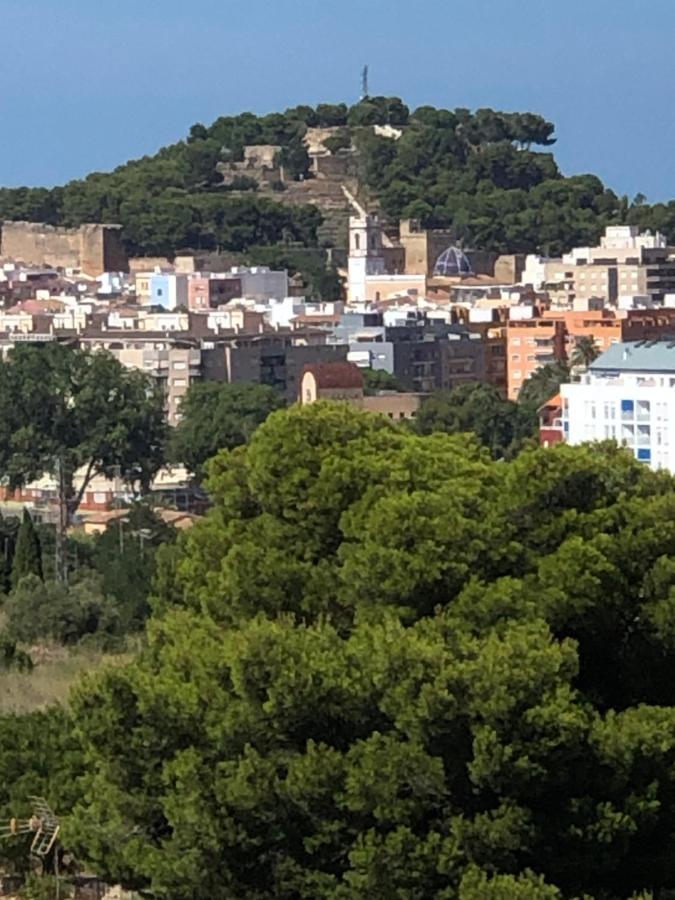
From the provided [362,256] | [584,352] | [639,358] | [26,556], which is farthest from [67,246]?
[26,556]

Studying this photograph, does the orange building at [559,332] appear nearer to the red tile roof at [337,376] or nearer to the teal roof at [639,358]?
the red tile roof at [337,376]

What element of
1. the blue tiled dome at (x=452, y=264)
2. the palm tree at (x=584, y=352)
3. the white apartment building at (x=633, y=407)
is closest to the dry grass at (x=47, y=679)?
the white apartment building at (x=633, y=407)

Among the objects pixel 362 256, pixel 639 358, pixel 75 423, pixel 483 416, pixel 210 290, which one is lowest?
pixel 483 416

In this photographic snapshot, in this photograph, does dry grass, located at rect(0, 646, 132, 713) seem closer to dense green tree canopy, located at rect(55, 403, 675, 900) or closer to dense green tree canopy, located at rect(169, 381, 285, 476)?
dense green tree canopy, located at rect(55, 403, 675, 900)

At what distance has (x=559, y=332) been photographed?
55438mm

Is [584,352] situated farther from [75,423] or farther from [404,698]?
[404,698]

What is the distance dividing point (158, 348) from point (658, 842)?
4124 cm

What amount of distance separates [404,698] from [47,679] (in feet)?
19.0

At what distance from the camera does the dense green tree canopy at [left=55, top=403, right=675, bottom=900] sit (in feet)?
27.3

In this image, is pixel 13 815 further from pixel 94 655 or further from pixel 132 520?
pixel 132 520

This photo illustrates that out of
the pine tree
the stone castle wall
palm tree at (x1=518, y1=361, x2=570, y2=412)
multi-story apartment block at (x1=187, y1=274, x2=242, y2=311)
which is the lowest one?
palm tree at (x1=518, y1=361, x2=570, y2=412)

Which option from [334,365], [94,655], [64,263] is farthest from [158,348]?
[94,655]

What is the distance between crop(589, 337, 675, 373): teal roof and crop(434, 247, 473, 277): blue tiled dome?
118 feet

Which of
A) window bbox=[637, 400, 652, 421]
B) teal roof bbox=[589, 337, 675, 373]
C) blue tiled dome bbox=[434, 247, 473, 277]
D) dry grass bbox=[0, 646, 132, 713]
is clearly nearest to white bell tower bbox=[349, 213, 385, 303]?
blue tiled dome bbox=[434, 247, 473, 277]
